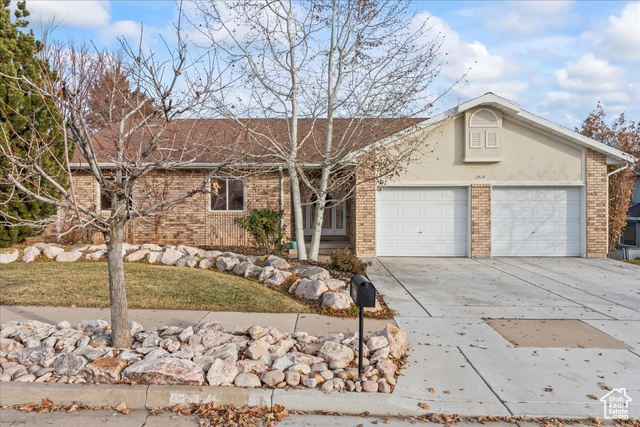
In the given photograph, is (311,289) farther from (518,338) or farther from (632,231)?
(632,231)

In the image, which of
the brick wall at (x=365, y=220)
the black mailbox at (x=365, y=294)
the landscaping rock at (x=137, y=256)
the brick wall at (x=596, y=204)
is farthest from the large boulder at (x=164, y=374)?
the brick wall at (x=596, y=204)

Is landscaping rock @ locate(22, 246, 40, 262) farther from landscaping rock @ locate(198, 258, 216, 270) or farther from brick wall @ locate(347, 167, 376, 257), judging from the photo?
brick wall @ locate(347, 167, 376, 257)

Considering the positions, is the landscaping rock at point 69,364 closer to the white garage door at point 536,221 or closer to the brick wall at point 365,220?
the brick wall at point 365,220

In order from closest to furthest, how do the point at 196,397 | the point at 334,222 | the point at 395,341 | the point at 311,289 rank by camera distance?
the point at 196,397
the point at 395,341
the point at 311,289
the point at 334,222

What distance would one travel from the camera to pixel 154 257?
1159cm

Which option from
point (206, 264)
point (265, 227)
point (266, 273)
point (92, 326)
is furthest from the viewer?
point (265, 227)

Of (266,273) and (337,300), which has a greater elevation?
(266,273)

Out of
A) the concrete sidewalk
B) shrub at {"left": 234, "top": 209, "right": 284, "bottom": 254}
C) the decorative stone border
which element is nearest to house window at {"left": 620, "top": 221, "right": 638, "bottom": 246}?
shrub at {"left": 234, "top": 209, "right": 284, "bottom": 254}

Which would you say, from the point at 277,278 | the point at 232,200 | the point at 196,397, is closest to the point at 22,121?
the point at 232,200

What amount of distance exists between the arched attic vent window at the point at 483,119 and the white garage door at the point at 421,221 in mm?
2041

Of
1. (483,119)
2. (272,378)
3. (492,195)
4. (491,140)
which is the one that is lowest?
(272,378)

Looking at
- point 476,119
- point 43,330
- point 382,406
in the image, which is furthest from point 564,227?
point 43,330

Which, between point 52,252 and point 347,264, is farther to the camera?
point 52,252

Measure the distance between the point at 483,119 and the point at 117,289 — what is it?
12266mm
